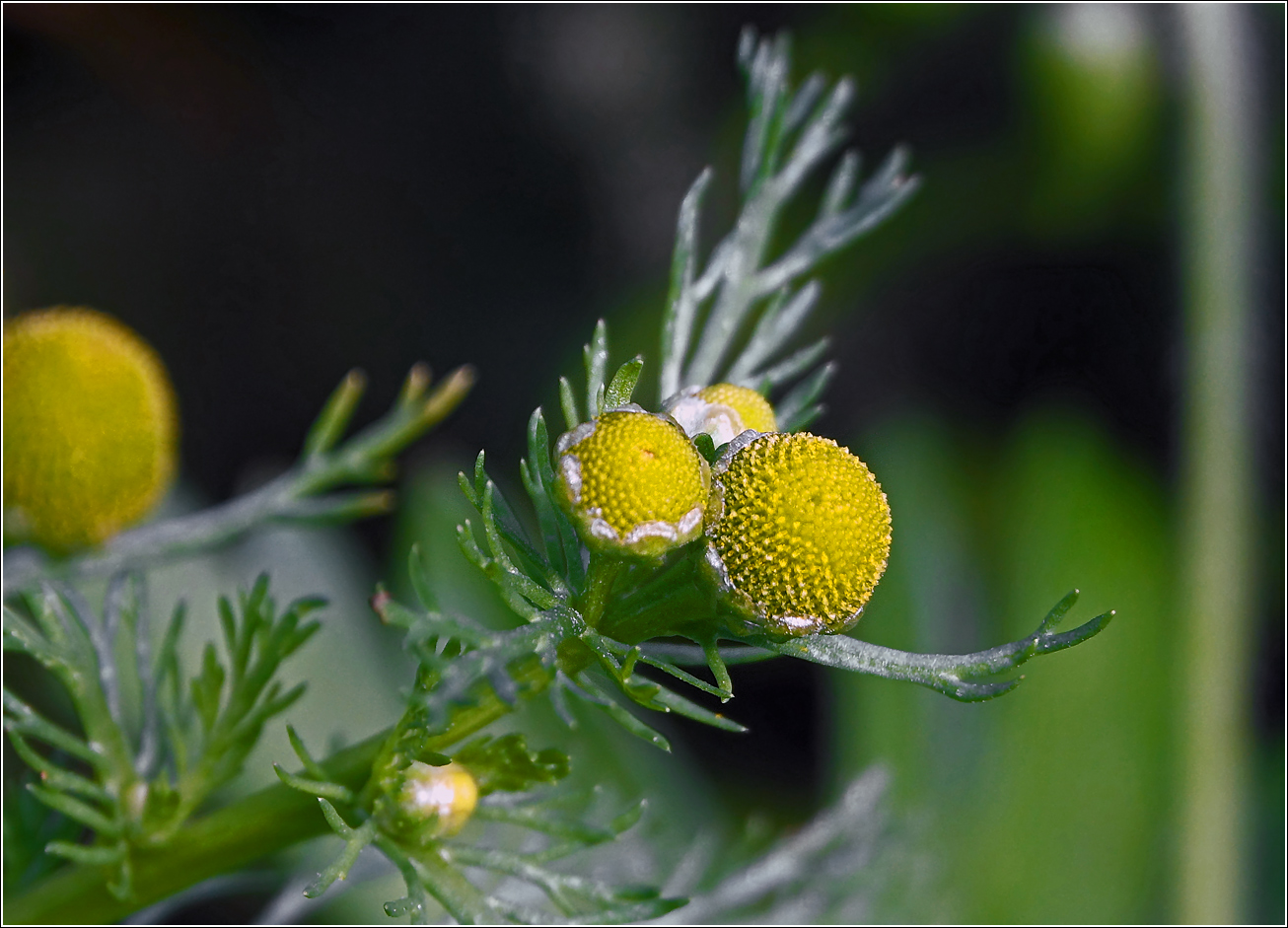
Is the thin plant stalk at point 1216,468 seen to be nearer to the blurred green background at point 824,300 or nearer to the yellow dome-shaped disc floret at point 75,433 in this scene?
the blurred green background at point 824,300

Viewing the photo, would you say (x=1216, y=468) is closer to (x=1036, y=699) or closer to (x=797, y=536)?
(x=1036, y=699)

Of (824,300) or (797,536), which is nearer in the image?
(797,536)

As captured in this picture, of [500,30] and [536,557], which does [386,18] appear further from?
[536,557]

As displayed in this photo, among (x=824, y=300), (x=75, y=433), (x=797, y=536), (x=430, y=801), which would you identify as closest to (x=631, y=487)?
(x=797, y=536)

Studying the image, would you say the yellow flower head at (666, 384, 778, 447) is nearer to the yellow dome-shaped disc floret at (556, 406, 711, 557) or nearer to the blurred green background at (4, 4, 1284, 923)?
the yellow dome-shaped disc floret at (556, 406, 711, 557)

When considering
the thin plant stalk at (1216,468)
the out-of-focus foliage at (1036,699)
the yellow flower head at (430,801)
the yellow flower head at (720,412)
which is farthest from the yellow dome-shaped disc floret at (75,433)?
the thin plant stalk at (1216,468)

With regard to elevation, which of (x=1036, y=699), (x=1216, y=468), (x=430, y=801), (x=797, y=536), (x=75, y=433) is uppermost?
(x=75, y=433)
